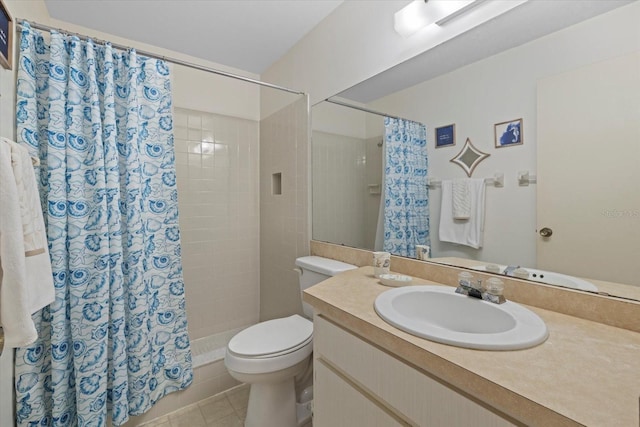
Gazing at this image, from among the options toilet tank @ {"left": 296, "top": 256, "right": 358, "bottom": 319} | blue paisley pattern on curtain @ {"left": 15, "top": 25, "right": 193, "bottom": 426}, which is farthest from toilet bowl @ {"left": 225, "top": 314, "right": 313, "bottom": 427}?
blue paisley pattern on curtain @ {"left": 15, "top": 25, "right": 193, "bottom": 426}

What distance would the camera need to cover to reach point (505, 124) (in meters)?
1.00

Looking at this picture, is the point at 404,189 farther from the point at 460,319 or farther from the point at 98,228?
the point at 98,228

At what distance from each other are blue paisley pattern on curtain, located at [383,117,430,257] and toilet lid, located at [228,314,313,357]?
64 centimetres

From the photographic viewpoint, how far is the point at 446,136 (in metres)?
1.18

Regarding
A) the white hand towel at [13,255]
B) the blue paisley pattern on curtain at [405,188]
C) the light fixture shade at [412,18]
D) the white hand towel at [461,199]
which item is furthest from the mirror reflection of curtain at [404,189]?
the white hand towel at [13,255]

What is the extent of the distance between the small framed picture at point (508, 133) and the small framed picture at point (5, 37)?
1786 millimetres

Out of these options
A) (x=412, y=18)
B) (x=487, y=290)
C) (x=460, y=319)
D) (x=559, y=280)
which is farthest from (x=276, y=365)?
(x=412, y=18)

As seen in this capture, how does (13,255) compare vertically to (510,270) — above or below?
above

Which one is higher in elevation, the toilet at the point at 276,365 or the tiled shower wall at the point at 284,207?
the tiled shower wall at the point at 284,207

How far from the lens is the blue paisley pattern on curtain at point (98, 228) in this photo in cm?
125

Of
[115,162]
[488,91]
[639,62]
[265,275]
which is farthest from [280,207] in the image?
[639,62]

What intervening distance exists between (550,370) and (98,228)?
69.0 inches

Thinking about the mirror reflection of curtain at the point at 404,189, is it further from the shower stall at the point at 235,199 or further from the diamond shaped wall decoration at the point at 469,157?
the shower stall at the point at 235,199

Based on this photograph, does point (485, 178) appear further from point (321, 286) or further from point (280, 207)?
point (280, 207)
